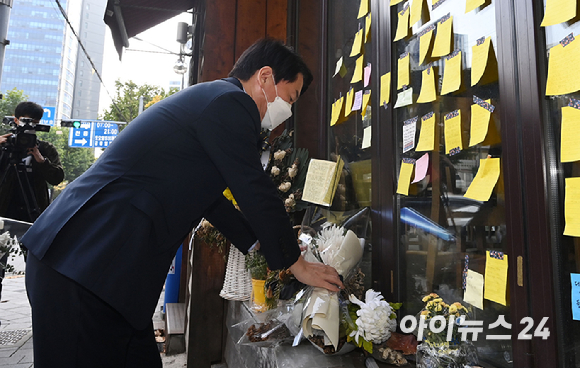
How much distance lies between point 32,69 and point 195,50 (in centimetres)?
7059

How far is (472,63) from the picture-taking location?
1150 mm

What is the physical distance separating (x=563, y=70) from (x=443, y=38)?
0.51m

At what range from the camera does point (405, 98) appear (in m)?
1.51

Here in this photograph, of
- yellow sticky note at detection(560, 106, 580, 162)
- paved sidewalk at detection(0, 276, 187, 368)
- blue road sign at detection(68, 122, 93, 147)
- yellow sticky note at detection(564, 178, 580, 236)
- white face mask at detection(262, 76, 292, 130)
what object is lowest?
paved sidewalk at detection(0, 276, 187, 368)

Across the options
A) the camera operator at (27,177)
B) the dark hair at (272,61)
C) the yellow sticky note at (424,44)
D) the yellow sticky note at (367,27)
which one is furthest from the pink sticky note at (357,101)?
the camera operator at (27,177)

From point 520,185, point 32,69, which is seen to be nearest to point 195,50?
point 520,185

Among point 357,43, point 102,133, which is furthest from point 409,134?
point 102,133

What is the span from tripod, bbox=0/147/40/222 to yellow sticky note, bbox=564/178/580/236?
3278 millimetres

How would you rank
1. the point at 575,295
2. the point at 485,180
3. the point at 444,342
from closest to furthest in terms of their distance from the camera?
the point at 575,295 → the point at 444,342 → the point at 485,180

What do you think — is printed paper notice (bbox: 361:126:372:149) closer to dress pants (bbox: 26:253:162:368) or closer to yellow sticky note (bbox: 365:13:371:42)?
yellow sticky note (bbox: 365:13:371:42)

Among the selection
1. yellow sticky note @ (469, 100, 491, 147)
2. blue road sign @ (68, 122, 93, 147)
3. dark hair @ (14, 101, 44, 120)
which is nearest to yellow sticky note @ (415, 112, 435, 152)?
yellow sticky note @ (469, 100, 491, 147)

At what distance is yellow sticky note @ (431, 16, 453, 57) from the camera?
1279 millimetres

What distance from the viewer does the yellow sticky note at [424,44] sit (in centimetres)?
138

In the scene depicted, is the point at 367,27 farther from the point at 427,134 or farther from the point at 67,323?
the point at 67,323
